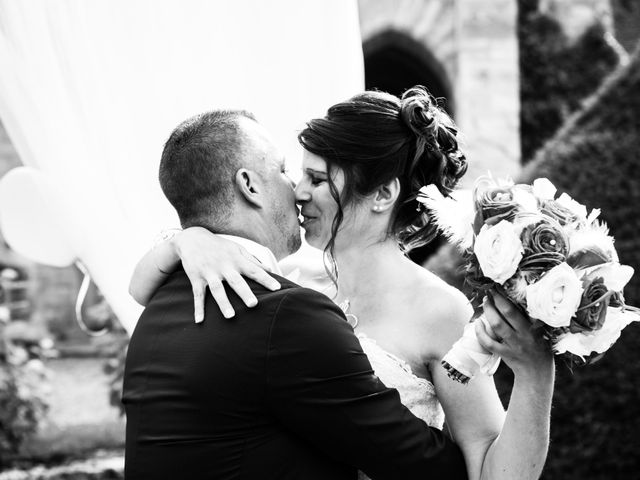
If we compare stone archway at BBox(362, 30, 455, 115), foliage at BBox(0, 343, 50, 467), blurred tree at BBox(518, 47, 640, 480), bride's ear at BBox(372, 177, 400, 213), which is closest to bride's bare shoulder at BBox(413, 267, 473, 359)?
bride's ear at BBox(372, 177, 400, 213)

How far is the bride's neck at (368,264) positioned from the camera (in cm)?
247

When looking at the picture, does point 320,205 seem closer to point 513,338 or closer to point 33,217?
point 513,338

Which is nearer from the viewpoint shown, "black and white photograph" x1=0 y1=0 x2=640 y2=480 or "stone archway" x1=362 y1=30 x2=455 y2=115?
"black and white photograph" x1=0 y1=0 x2=640 y2=480

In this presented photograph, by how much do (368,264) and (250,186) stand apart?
0.51 metres

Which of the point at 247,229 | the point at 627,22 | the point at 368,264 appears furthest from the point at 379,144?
the point at 627,22

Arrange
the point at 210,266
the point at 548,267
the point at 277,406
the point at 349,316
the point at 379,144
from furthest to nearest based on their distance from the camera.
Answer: the point at 349,316 < the point at 379,144 < the point at 210,266 < the point at 277,406 < the point at 548,267

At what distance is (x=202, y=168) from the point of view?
213cm

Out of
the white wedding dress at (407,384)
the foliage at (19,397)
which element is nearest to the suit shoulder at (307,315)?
the white wedding dress at (407,384)

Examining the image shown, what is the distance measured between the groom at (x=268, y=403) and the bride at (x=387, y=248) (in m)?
0.16

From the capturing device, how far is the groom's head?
2135 mm

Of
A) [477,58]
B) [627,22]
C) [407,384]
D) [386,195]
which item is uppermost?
[386,195]

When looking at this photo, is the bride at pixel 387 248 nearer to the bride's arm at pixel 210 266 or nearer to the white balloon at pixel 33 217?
the bride's arm at pixel 210 266

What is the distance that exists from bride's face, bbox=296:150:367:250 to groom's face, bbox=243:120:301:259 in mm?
83

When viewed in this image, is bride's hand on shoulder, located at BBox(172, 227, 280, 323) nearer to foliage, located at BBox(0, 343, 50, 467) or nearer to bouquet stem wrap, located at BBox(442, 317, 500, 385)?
bouquet stem wrap, located at BBox(442, 317, 500, 385)
